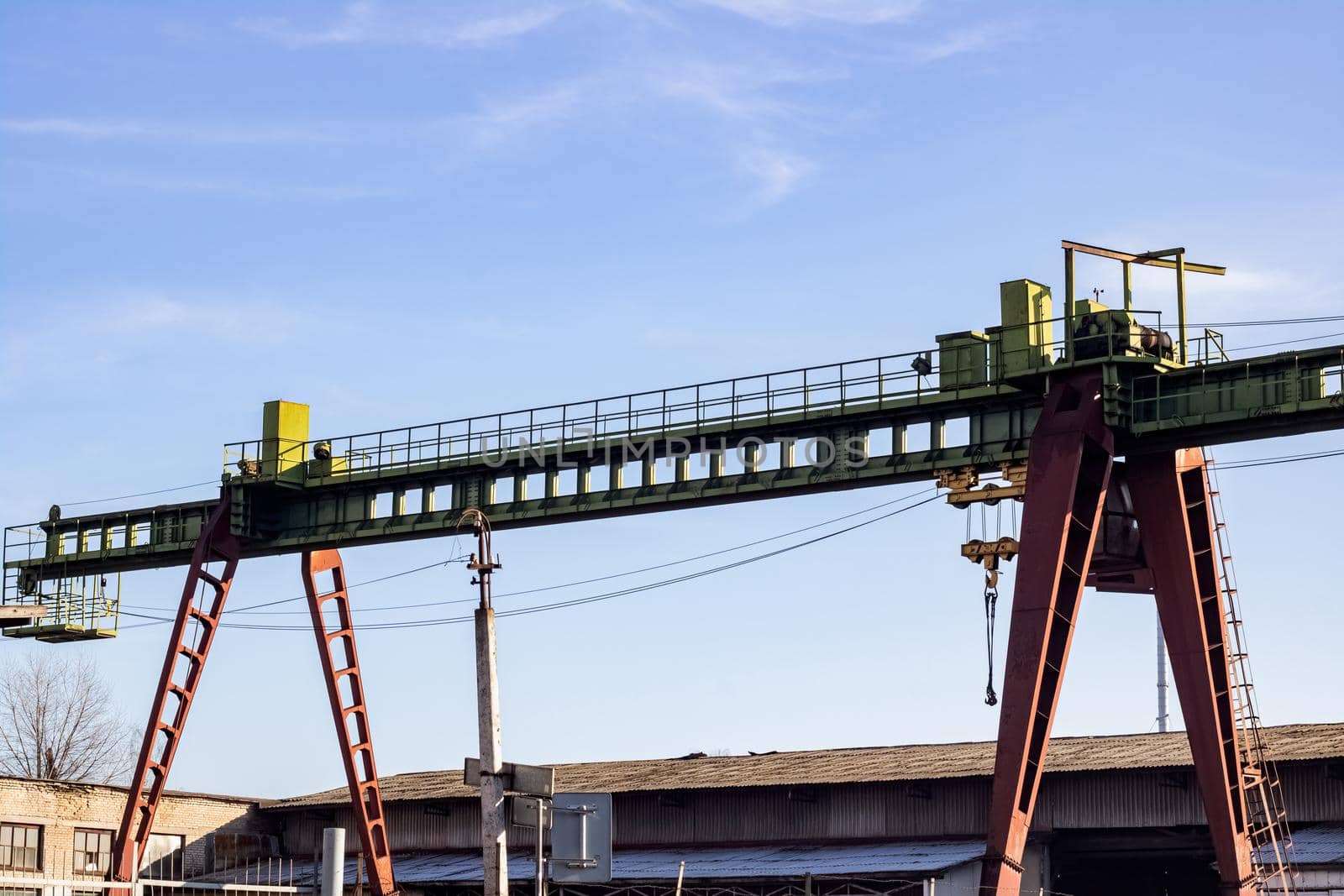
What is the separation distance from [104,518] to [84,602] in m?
1.91

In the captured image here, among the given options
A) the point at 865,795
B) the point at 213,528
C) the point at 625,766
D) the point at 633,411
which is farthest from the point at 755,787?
the point at 213,528

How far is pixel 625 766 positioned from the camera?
151 ft

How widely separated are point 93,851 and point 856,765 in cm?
1822

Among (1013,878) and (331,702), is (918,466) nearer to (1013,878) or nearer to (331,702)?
(1013,878)

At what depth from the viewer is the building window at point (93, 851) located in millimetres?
43188

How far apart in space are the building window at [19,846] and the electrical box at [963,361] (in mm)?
24186

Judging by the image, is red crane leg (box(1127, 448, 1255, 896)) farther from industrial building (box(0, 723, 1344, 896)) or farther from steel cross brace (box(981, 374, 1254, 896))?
industrial building (box(0, 723, 1344, 896))

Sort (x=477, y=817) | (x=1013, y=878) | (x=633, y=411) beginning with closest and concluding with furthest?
(x=1013, y=878) < (x=633, y=411) < (x=477, y=817)

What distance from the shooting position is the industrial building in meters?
33.8

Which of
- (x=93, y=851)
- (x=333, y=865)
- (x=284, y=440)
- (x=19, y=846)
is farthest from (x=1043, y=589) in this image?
(x=93, y=851)

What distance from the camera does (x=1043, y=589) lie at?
2708 centimetres

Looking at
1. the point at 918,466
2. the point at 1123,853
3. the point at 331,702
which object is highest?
the point at 918,466

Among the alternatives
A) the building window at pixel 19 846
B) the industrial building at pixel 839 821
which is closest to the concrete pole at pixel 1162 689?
the industrial building at pixel 839 821

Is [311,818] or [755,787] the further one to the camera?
[311,818]
